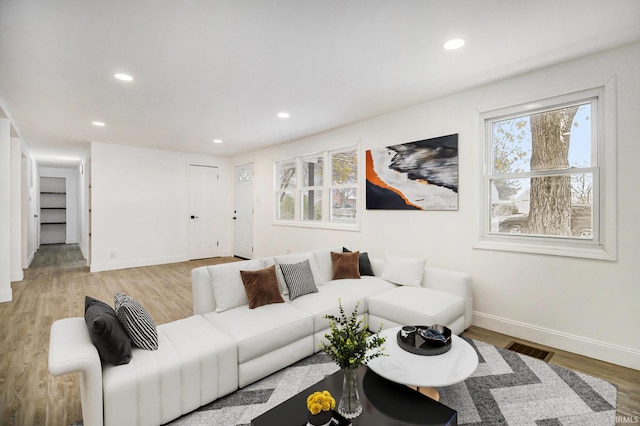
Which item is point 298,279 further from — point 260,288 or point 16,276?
point 16,276

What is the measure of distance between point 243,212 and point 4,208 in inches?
162

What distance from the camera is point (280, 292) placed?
2.96 metres

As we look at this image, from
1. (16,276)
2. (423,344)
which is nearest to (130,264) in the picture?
(16,276)

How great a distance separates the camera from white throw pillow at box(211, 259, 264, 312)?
2.62 metres

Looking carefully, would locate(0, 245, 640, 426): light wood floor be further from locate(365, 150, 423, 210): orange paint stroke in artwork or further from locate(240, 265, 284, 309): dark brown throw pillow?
locate(365, 150, 423, 210): orange paint stroke in artwork

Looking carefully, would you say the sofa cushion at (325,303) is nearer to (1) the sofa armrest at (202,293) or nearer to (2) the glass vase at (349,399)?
(1) the sofa armrest at (202,293)

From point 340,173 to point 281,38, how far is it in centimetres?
287

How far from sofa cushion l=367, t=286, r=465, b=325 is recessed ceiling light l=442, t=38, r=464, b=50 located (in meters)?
2.19

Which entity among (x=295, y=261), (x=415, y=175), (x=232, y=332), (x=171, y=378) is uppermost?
(x=415, y=175)

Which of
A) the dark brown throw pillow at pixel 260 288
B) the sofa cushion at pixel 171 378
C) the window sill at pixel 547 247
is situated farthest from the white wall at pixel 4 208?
the window sill at pixel 547 247

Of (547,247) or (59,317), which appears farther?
(59,317)

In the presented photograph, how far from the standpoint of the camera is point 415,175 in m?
3.93

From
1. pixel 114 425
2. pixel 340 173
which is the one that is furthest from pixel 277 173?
pixel 114 425

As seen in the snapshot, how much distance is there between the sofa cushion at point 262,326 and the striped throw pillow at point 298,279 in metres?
0.25
